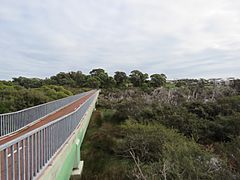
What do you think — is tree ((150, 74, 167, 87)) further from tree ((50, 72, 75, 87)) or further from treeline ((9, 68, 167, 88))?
tree ((50, 72, 75, 87))

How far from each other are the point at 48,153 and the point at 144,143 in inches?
525

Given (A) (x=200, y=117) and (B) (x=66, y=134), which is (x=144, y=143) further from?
(A) (x=200, y=117)

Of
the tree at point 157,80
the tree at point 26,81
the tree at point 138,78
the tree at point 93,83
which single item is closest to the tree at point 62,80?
the tree at point 93,83

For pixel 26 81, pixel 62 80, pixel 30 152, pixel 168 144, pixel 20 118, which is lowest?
pixel 168 144

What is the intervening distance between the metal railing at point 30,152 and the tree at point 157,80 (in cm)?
9466

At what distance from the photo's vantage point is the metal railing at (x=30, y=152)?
4469mm

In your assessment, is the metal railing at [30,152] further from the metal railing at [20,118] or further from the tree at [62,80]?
the tree at [62,80]

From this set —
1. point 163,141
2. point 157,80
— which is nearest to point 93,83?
point 157,80

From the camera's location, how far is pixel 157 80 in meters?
105

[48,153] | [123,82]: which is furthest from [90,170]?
[123,82]

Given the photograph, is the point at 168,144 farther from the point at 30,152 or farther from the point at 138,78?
the point at 138,78

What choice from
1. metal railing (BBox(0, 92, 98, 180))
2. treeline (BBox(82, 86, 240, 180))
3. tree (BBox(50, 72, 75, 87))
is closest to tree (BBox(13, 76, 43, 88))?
tree (BBox(50, 72, 75, 87))

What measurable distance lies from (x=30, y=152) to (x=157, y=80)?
10109 cm

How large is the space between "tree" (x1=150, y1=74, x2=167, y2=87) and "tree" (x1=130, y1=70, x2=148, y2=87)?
282 cm
